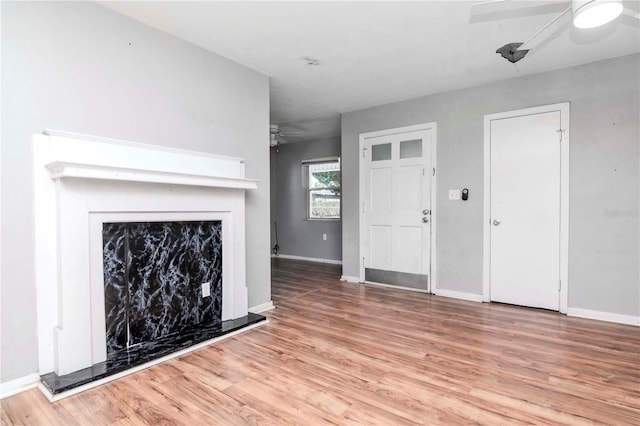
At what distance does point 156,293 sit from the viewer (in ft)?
8.29

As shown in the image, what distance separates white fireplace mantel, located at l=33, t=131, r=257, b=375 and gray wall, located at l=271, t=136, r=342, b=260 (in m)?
4.39

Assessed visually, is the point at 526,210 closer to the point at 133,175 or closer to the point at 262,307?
the point at 262,307

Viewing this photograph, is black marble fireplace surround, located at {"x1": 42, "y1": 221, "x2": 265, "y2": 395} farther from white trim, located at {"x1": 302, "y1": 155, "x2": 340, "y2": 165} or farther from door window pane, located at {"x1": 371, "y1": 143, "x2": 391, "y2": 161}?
white trim, located at {"x1": 302, "y1": 155, "x2": 340, "y2": 165}

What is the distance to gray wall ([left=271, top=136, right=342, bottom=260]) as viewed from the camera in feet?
22.0

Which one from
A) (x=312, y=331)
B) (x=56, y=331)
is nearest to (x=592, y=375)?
(x=312, y=331)

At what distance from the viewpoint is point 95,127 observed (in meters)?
2.31

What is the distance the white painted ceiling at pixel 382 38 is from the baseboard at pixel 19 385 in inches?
96.9

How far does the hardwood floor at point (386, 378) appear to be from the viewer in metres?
1.74

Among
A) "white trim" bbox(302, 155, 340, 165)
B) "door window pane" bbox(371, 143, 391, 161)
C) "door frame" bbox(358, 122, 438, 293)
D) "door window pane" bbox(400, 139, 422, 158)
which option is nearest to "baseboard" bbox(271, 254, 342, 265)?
"door frame" bbox(358, 122, 438, 293)

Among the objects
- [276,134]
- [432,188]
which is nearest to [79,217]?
[432,188]

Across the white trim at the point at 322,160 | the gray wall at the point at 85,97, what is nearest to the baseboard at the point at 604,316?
the gray wall at the point at 85,97

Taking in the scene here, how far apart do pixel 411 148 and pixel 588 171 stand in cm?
187

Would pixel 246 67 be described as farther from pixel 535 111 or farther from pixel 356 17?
pixel 535 111

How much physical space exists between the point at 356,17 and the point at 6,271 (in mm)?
2805
